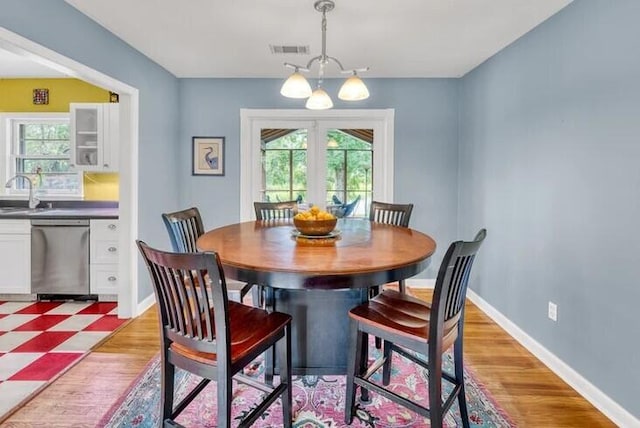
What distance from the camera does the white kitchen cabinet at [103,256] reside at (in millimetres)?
3527

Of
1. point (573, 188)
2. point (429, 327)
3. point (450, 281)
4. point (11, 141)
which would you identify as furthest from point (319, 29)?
point (11, 141)

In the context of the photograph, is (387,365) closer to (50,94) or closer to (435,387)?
(435,387)

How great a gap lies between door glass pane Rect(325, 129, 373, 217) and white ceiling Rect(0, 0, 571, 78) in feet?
2.59

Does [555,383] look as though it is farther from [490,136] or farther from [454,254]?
[490,136]

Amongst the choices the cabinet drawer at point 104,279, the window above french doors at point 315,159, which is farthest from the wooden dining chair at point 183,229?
the window above french doors at point 315,159

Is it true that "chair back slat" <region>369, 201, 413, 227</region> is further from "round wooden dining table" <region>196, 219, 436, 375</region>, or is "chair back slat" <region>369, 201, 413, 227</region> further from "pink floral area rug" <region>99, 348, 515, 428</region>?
"pink floral area rug" <region>99, 348, 515, 428</region>

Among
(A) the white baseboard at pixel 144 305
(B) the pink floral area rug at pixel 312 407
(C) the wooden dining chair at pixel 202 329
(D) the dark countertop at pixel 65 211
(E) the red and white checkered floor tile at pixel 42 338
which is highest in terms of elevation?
(D) the dark countertop at pixel 65 211

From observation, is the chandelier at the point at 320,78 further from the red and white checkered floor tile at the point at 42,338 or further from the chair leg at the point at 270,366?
the red and white checkered floor tile at the point at 42,338

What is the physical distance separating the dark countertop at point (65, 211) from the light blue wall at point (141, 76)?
1.47 feet

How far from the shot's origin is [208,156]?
4.31 m

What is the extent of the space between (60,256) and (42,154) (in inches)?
62.0

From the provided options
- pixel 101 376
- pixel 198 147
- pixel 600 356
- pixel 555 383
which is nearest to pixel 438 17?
pixel 600 356

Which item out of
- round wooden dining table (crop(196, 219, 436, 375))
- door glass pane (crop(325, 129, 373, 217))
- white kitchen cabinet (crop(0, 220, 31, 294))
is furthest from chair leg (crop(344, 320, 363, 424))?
white kitchen cabinet (crop(0, 220, 31, 294))

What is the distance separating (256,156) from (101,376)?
8.83 ft
